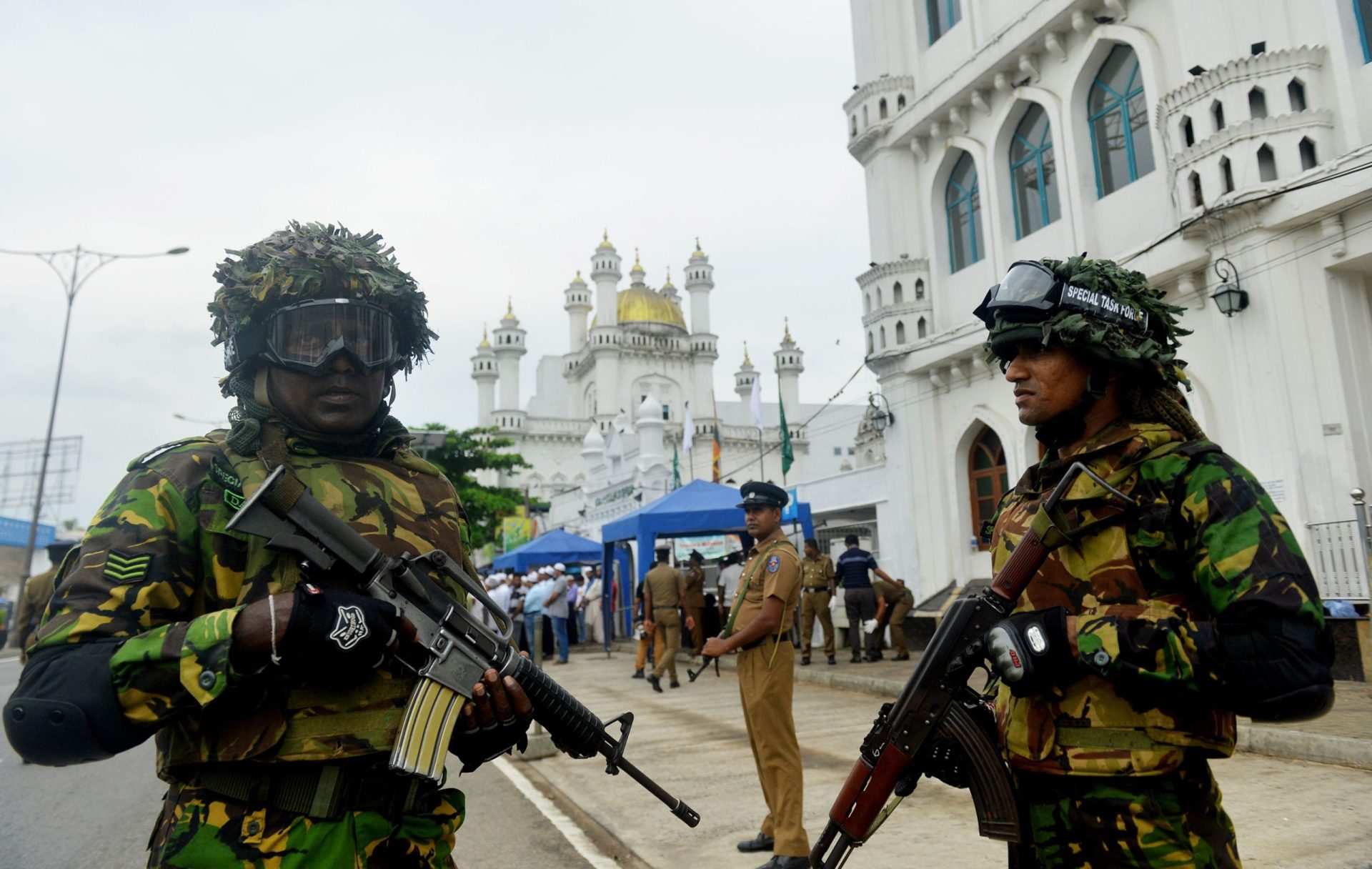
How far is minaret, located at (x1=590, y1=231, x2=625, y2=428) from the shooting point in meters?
59.1

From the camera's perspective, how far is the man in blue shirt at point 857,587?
508 inches

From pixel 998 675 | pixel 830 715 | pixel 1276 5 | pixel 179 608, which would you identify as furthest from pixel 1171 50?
pixel 179 608

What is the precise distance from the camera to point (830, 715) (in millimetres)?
9164

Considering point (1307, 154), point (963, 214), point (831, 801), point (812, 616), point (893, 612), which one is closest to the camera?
point (831, 801)

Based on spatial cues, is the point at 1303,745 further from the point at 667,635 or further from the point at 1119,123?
the point at 1119,123

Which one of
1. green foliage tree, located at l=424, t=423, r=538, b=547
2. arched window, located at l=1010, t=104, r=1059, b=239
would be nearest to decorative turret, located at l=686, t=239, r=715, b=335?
green foliage tree, located at l=424, t=423, r=538, b=547

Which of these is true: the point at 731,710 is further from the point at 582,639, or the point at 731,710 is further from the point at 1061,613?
the point at 582,639

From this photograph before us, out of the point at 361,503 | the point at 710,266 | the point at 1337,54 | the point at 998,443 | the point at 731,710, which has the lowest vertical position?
the point at 731,710

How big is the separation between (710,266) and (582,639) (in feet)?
148

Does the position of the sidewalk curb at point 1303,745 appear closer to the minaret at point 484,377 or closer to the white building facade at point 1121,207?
the white building facade at point 1121,207

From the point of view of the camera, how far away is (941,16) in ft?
51.5

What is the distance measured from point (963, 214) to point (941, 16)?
3.53m

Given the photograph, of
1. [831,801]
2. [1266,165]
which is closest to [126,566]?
[831,801]

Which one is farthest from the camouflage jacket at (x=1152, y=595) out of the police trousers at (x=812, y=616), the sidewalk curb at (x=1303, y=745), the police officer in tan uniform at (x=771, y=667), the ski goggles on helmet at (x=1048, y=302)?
the police trousers at (x=812, y=616)
